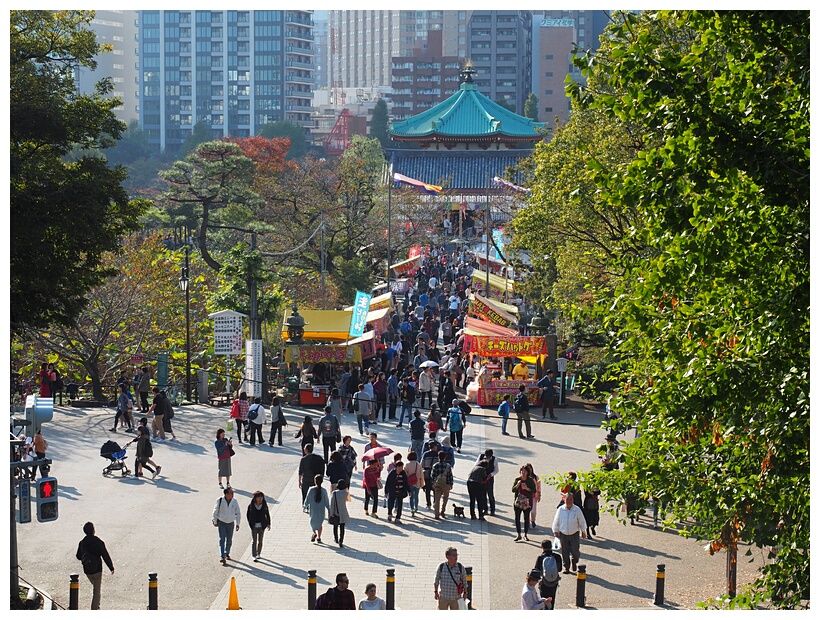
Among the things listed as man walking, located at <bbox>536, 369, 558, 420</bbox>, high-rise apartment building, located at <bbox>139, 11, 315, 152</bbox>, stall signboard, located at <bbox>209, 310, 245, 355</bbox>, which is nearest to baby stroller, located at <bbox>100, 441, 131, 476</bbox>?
stall signboard, located at <bbox>209, 310, 245, 355</bbox>

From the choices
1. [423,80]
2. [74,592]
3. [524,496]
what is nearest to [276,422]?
[524,496]

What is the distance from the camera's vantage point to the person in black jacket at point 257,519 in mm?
16016

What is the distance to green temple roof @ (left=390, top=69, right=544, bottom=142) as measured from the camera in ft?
269

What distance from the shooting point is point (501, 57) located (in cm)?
12712

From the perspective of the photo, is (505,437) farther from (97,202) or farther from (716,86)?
(716,86)

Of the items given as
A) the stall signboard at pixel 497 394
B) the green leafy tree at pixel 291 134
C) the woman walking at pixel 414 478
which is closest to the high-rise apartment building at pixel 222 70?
the green leafy tree at pixel 291 134

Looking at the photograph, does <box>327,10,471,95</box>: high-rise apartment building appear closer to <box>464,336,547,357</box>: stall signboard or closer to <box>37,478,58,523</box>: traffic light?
<box>464,336,547,357</box>: stall signboard

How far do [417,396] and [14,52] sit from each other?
1451 cm

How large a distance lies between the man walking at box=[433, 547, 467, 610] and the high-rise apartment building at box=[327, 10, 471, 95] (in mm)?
122249

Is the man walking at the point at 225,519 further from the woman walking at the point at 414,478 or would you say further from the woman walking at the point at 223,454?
the woman walking at the point at 414,478

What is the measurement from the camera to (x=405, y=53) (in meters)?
142

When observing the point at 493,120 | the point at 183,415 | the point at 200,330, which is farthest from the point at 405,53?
the point at 183,415

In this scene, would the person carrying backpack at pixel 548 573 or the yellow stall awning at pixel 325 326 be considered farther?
the yellow stall awning at pixel 325 326

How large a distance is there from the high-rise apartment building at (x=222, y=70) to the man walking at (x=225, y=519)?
110851mm
